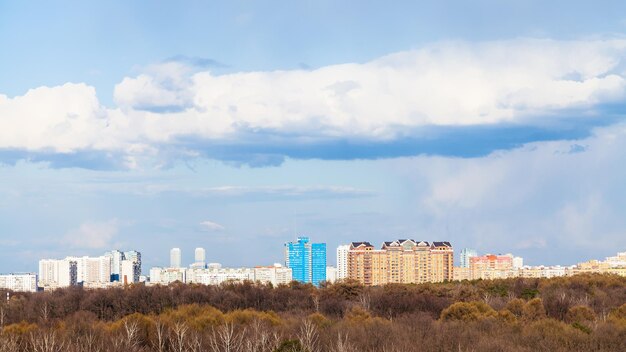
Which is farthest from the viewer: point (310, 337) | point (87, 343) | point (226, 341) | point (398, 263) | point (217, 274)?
point (217, 274)

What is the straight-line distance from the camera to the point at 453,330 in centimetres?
3909

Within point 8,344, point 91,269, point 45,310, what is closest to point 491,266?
point 91,269

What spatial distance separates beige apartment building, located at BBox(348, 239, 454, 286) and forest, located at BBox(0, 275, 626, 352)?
37.2 metres

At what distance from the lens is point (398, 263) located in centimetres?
11456

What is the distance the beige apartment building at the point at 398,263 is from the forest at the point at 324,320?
37.2 metres

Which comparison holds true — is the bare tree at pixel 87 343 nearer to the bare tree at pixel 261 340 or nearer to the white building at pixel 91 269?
the bare tree at pixel 261 340

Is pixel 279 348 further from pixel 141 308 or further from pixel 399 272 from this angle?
pixel 399 272

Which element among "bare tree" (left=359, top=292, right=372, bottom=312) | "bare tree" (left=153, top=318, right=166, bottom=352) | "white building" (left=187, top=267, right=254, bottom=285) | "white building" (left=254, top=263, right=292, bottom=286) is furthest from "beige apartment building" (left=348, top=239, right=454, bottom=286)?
"bare tree" (left=153, top=318, right=166, bottom=352)

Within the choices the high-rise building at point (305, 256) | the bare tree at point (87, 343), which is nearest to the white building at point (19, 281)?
the high-rise building at point (305, 256)

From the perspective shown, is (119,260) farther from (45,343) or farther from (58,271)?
(45,343)

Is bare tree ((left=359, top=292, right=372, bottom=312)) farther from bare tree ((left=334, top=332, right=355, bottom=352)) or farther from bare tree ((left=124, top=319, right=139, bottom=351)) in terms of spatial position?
bare tree ((left=334, top=332, right=355, bottom=352))

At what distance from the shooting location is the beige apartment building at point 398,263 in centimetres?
11394

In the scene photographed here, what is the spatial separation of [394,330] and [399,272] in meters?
74.9

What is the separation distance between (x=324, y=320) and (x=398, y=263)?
6977cm
